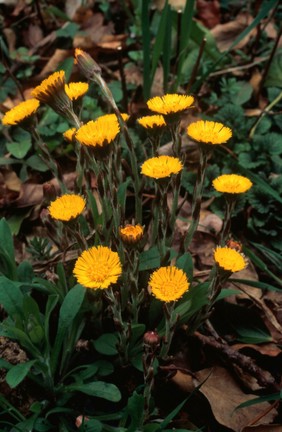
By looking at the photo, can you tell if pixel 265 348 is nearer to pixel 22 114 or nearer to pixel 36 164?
pixel 22 114

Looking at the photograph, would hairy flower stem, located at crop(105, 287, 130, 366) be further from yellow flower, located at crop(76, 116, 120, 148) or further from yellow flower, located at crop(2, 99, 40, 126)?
yellow flower, located at crop(2, 99, 40, 126)

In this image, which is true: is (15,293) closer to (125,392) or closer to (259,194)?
(125,392)

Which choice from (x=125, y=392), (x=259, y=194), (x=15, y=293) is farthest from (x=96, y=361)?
(x=259, y=194)

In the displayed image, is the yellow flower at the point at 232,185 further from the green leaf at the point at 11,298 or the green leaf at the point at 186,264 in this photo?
the green leaf at the point at 11,298

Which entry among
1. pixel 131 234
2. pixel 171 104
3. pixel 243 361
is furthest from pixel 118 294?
pixel 171 104

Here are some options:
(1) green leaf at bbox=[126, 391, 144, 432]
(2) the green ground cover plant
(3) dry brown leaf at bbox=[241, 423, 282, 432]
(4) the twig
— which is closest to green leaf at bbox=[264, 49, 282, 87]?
(2) the green ground cover plant

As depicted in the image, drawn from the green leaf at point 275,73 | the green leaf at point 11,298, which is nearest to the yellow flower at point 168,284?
the green leaf at point 11,298

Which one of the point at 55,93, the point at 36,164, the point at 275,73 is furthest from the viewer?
the point at 275,73
